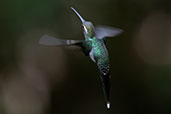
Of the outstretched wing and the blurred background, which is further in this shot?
the blurred background

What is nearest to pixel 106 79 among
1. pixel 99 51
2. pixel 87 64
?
pixel 99 51

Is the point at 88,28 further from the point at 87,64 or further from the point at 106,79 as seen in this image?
the point at 87,64

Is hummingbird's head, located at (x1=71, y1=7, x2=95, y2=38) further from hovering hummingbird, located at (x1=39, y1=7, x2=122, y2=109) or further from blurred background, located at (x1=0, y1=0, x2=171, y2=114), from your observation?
blurred background, located at (x1=0, y1=0, x2=171, y2=114)

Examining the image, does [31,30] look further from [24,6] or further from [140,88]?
[140,88]

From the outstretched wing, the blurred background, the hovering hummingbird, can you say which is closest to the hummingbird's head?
the hovering hummingbird

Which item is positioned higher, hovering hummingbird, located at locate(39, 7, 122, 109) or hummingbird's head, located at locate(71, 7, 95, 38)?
hummingbird's head, located at locate(71, 7, 95, 38)

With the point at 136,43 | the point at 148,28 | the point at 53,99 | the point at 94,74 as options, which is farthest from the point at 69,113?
the point at 148,28

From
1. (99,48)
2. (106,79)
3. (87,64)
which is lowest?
(87,64)

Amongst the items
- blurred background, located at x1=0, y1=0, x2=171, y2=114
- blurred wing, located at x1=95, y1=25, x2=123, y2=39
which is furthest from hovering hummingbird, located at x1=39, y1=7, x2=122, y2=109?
blurred background, located at x1=0, y1=0, x2=171, y2=114

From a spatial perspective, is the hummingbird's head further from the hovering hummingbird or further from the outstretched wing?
the outstretched wing
